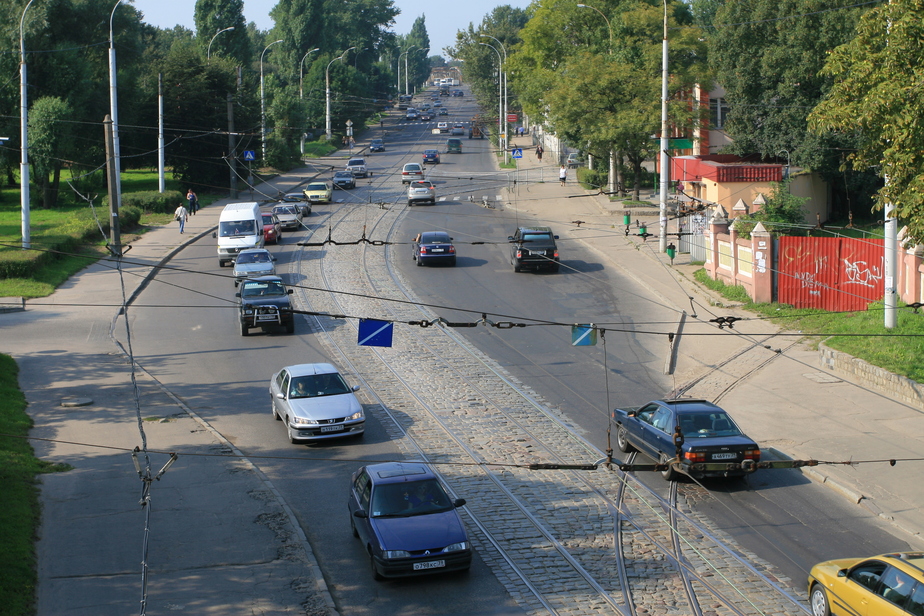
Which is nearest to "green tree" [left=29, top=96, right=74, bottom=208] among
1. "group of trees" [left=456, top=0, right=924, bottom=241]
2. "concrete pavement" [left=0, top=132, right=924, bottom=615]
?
"concrete pavement" [left=0, top=132, right=924, bottom=615]

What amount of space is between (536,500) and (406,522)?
3268 millimetres

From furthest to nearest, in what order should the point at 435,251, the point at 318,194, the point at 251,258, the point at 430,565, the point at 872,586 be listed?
the point at 318,194 → the point at 435,251 → the point at 251,258 → the point at 430,565 → the point at 872,586

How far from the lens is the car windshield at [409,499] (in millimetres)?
12969

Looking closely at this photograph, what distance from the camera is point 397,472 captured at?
13.7m

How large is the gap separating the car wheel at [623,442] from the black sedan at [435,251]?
19632mm

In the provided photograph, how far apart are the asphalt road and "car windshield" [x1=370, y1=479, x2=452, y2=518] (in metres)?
0.90

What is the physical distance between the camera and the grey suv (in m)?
35.4

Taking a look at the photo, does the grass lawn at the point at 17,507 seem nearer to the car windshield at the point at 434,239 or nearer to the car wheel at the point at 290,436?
the car wheel at the point at 290,436

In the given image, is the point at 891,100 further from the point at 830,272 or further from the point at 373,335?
the point at 830,272

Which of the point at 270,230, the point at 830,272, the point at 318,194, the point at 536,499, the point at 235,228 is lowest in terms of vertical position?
the point at 536,499

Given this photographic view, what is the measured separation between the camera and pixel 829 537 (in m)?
13.4

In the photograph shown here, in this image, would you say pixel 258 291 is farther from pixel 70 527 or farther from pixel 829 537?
pixel 829 537

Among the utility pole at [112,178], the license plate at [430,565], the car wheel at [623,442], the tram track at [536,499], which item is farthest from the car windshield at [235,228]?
the license plate at [430,565]

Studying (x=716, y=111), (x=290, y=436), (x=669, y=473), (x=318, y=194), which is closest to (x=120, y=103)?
(x=318, y=194)
